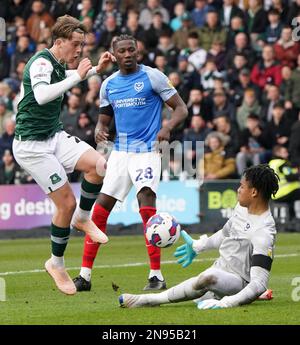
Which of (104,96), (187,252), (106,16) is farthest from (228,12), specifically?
(187,252)

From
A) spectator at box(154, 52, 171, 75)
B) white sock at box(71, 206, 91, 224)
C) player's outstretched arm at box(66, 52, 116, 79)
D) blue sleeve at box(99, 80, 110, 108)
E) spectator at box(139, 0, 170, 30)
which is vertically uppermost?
player's outstretched arm at box(66, 52, 116, 79)

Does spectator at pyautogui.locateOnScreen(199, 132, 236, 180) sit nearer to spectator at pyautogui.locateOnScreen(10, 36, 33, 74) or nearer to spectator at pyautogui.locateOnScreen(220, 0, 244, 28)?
spectator at pyautogui.locateOnScreen(220, 0, 244, 28)

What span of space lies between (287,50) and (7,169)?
20.0 ft

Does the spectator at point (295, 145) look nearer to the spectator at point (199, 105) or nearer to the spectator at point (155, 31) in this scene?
the spectator at point (199, 105)

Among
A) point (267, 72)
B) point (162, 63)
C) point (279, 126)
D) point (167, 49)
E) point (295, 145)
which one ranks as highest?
point (167, 49)

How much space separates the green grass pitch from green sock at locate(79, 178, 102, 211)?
899 millimetres

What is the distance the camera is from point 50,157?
1223 cm

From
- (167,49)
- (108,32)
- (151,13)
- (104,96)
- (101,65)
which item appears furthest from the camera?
(108,32)

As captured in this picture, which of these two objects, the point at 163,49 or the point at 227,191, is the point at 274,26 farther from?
the point at 227,191

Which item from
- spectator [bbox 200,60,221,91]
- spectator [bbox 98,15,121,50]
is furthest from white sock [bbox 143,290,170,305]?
spectator [bbox 98,15,121,50]

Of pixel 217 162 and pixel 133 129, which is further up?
pixel 133 129

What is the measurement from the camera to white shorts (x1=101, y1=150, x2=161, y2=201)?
13.3 m

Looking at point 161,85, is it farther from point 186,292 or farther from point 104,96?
point 186,292
